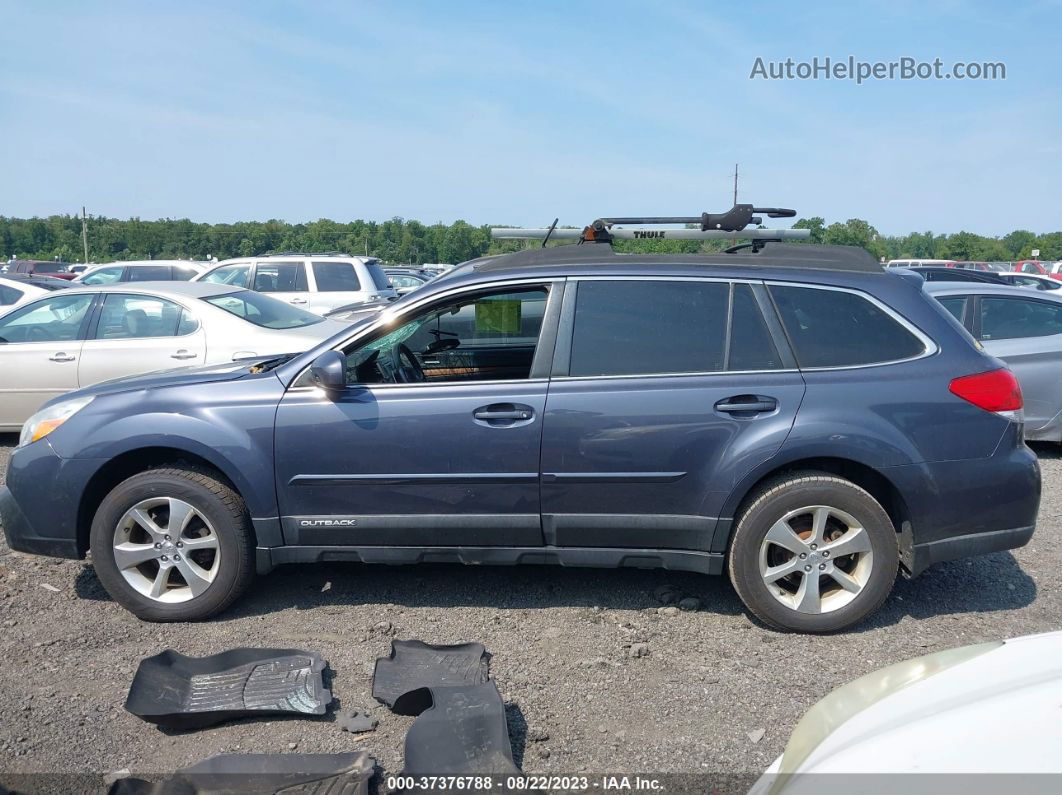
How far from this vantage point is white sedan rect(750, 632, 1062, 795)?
1.66 meters

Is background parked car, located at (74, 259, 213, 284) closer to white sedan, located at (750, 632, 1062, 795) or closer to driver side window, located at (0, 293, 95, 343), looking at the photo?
driver side window, located at (0, 293, 95, 343)

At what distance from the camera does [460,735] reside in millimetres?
3045

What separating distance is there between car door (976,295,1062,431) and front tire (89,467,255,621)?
645 cm

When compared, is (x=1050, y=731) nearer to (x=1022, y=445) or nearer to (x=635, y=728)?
(x=635, y=728)

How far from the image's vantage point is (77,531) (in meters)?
4.24

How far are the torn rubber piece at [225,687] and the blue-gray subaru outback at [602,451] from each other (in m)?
0.56

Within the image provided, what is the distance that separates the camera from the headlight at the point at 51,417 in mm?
4449

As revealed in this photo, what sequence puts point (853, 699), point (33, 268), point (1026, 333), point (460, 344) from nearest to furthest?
point (853, 699), point (460, 344), point (1026, 333), point (33, 268)

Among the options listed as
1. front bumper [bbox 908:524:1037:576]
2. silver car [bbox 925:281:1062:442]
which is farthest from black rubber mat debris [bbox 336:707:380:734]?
silver car [bbox 925:281:1062:442]

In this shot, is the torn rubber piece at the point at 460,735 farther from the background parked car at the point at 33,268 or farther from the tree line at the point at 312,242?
the tree line at the point at 312,242

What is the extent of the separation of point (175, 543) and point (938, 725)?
350 cm

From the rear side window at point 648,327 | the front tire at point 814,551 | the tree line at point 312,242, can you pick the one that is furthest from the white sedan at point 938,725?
the tree line at point 312,242

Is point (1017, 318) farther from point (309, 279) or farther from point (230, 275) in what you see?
point (230, 275)

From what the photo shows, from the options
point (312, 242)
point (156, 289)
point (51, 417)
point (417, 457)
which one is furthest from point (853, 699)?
point (312, 242)
